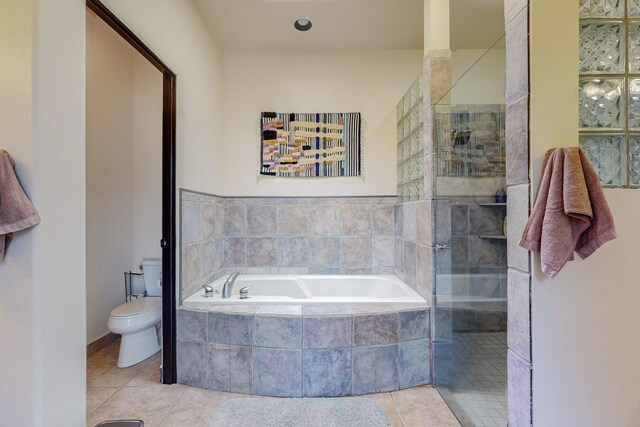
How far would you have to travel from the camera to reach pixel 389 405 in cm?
188

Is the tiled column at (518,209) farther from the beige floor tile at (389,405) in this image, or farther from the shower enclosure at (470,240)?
the beige floor tile at (389,405)

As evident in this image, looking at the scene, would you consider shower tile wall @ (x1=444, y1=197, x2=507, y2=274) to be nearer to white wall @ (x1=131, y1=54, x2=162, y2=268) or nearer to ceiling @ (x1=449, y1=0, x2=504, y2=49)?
ceiling @ (x1=449, y1=0, x2=504, y2=49)

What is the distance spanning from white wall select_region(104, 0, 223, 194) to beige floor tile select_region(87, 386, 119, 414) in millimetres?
Answer: 1473

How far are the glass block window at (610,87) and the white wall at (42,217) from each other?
6.54 ft

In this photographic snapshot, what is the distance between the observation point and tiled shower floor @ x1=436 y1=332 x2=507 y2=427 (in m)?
1.32

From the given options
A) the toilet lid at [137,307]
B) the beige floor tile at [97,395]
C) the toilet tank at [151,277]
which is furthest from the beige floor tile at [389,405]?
the toilet tank at [151,277]

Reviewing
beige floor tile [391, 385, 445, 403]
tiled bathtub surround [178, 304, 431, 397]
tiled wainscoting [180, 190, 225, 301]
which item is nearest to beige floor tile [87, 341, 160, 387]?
tiled bathtub surround [178, 304, 431, 397]

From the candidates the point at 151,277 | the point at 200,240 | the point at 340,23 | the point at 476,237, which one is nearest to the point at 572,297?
the point at 476,237

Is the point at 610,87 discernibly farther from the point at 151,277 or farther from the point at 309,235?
the point at 151,277

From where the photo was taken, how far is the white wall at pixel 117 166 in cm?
261

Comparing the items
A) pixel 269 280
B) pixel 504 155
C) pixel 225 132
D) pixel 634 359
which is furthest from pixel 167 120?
pixel 634 359

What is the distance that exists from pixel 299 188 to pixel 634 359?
2569 mm

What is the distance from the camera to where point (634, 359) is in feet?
3.51

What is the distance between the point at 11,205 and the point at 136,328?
5.26 ft
